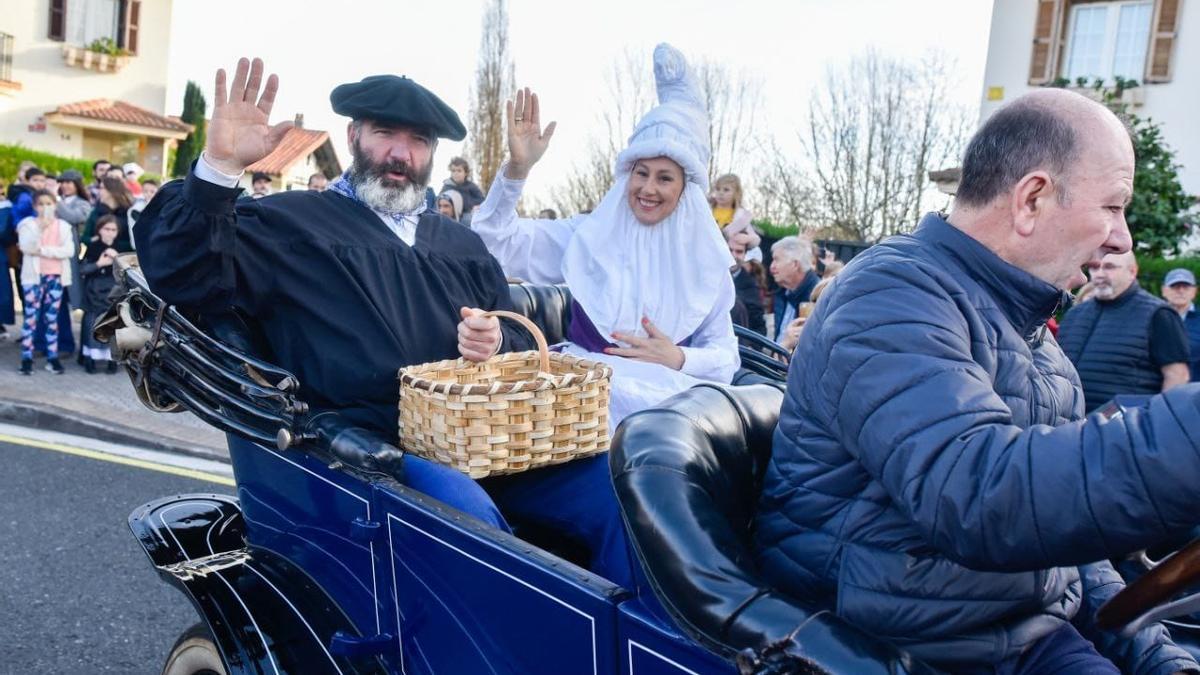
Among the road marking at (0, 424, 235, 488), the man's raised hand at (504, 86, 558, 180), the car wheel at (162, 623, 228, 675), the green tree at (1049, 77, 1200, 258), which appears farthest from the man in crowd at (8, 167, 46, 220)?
the green tree at (1049, 77, 1200, 258)

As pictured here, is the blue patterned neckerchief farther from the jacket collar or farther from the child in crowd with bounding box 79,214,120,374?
the child in crowd with bounding box 79,214,120,374

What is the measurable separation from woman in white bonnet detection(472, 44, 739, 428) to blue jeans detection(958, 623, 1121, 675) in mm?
1799

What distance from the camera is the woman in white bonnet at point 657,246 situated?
3.22m

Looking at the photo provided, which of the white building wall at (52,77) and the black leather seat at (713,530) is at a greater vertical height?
the white building wall at (52,77)

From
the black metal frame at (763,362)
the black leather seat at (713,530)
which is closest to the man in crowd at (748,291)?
the black metal frame at (763,362)

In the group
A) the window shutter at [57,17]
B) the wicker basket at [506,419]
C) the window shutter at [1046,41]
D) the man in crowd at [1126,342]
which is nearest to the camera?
the wicker basket at [506,419]

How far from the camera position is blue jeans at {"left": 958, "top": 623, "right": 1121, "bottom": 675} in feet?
4.38

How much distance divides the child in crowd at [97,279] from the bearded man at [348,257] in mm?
5769

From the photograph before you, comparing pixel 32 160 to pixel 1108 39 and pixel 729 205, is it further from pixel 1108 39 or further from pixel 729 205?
pixel 1108 39

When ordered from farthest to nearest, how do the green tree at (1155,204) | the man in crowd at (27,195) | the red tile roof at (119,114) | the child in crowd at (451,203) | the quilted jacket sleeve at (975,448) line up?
the red tile roof at (119,114) → the green tree at (1155,204) → the man in crowd at (27,195) → the child in crowd at (451,203) → the quilted jacket sleeve at (975,448)

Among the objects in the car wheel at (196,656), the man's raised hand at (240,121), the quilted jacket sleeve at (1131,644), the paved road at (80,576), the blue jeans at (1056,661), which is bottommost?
the paved road at (80,576)

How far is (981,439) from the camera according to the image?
1.11 meters

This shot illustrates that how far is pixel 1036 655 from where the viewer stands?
1368 mm

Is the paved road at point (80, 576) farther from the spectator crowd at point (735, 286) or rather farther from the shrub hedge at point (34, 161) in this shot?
the shrub hedge at point (34, 161)
